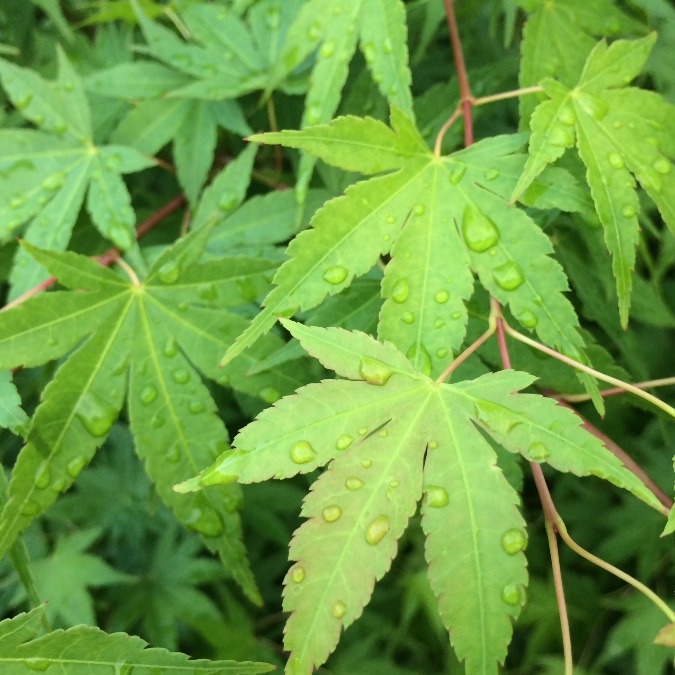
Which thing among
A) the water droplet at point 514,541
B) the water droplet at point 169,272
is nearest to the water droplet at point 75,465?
the water droplet at point 169,272

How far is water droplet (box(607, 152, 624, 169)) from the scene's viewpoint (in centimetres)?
84

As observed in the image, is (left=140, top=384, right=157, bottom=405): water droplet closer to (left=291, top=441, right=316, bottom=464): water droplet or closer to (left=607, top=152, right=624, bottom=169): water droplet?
(left=291, top=441, right=316, bottom=464): water droplet

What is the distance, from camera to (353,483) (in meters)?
0.67

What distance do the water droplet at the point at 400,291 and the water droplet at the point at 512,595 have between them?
1.10ft

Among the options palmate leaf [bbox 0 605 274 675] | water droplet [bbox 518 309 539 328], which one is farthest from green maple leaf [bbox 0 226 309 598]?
water droplet [bbox 518 309 539 328]

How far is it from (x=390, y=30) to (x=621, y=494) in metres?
1.47

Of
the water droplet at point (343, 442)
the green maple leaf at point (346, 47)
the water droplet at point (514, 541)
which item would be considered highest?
the green maple leaf at point (346, 47)

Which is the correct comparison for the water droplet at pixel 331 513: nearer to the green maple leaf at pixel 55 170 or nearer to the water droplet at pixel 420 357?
the water droplet at pixel 420 357

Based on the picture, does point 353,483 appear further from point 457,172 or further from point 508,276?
point 457,172

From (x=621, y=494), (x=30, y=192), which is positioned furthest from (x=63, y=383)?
(x=621, y=494)

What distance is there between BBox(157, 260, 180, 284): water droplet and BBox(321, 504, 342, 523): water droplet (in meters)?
0.47

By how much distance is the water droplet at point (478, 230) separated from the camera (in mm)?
813

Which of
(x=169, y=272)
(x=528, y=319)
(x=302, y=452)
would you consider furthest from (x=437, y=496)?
(x=169, y=272)

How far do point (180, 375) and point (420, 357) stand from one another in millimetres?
364
